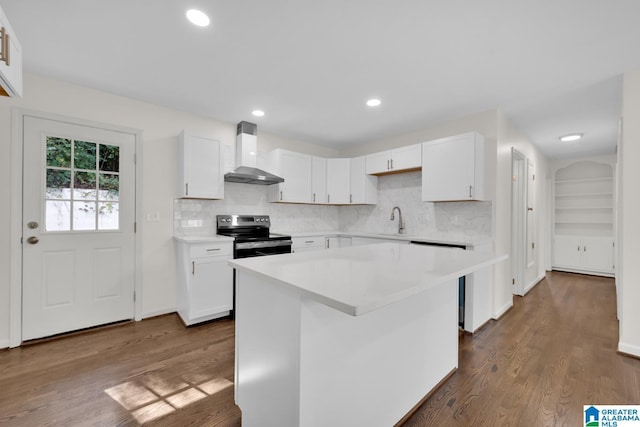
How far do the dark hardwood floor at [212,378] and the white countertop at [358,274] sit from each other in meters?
0.93

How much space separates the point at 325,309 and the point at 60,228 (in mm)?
2848

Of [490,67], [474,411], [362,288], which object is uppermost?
[490,67]

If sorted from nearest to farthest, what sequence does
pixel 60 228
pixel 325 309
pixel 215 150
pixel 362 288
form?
pixel 362 288, pixel 325 309, pixel 60 228, pixel 215 150

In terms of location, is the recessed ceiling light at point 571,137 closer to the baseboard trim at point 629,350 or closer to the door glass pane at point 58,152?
the baseboard trim at point 629,350

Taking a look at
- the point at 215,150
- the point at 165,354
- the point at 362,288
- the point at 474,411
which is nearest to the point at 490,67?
the point at 362,288

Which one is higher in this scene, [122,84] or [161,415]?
[122,84]

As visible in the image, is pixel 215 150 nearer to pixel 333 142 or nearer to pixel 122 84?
pixel 122 84

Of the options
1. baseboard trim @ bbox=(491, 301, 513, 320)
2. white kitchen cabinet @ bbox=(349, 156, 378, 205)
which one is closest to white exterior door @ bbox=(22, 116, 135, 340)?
white kitchen cabinet @ bbox=(349, 156, 378, 205)

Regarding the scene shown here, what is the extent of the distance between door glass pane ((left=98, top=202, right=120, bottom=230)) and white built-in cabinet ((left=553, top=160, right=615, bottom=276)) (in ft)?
24.9

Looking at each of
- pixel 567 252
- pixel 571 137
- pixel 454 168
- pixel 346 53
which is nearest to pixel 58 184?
pixel 346 53

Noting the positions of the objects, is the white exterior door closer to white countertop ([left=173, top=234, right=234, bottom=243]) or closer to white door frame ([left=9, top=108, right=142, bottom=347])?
white door frame ([left=9, top=108, right=142, bottom=347])

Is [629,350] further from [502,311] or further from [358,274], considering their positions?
[358,274]

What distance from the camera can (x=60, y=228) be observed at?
2568 mm

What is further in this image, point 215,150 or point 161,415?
point 215,150
